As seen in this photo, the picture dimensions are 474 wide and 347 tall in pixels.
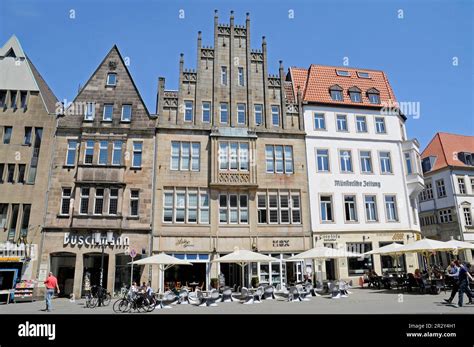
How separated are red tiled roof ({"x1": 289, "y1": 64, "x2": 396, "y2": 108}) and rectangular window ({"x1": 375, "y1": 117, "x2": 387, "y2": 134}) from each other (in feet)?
4.12

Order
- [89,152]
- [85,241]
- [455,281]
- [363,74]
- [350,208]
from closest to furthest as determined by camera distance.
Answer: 1. [455,281]
2. [85,241]
3. [89,152]
4. [350,208]
5. [363,74]

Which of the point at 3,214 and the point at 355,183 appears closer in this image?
the point at 3,214

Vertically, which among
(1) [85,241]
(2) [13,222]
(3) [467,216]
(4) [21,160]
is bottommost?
(1) [85,241]

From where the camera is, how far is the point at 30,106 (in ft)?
90.0

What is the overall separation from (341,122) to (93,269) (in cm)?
2391

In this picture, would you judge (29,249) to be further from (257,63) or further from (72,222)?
(257,63)

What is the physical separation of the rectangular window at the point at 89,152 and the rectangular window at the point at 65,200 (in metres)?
2.54

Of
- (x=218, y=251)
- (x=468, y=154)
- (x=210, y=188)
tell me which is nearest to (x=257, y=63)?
(x=210, y=188)

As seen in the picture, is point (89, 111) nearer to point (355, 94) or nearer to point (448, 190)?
point (355, 94)

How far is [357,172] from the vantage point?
30156 millimetres

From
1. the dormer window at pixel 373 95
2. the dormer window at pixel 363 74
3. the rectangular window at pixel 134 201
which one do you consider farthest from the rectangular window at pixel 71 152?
the dormer window at pixel 363 74

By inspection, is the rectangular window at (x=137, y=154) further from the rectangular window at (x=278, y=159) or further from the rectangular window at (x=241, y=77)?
the rectangular window at (x=278, y=159)

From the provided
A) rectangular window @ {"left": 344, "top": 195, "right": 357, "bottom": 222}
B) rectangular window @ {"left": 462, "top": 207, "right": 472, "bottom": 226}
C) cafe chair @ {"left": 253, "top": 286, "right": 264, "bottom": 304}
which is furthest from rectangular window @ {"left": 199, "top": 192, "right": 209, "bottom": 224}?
rectangular window @ {"left": 462, "top": 207, "right": 472, "bottom": 226}

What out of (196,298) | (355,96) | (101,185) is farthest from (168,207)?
(355,96)
